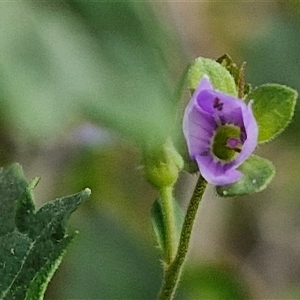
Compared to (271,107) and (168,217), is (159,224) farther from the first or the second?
(271,107)

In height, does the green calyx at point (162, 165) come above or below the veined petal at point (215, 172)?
below

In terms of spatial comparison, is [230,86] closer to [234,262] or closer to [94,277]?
[94,277]

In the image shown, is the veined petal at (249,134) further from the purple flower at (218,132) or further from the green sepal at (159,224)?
the green sepal at (159,224)

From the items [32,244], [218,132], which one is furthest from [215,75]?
[32,244]

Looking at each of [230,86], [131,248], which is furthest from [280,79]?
[230,86]

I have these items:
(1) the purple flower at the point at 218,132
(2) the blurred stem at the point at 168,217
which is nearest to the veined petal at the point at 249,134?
(1) the purple flower at the point at 218,132

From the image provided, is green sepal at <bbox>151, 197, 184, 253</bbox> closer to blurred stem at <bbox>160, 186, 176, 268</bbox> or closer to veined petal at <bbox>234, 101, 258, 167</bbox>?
blurred stem at <bbox>160, 186, 176, 268</bbox>
